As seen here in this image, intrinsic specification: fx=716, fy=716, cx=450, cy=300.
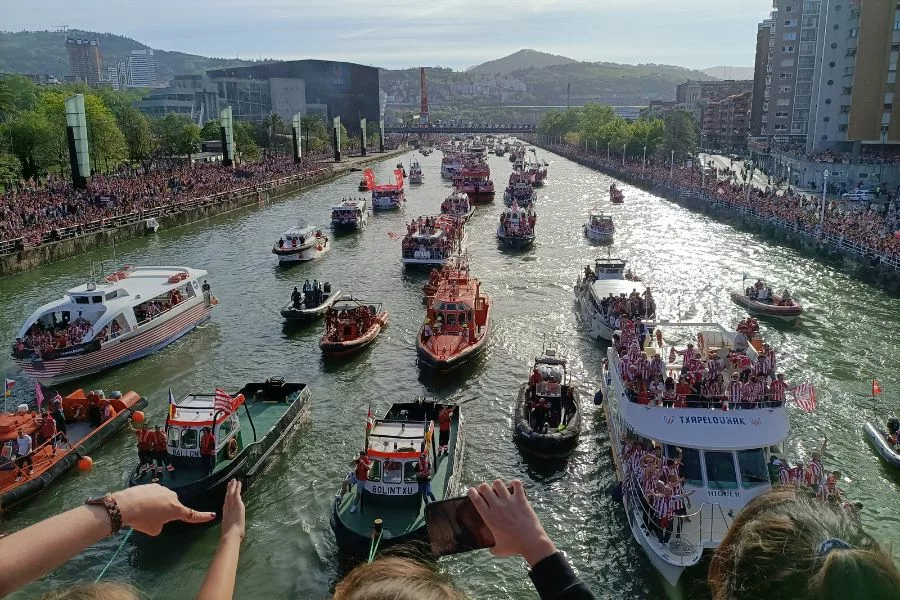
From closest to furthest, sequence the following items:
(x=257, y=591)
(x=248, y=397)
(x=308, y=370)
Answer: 1. (x=257, y=591)
2. (x=248, y=397)
3. (x=308, y=370)

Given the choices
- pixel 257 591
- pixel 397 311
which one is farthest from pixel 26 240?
pixel 257 591

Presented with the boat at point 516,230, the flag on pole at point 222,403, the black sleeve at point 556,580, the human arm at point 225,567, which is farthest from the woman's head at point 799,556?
the boat at point 516,230

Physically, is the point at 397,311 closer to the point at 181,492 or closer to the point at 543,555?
the point at 181,492

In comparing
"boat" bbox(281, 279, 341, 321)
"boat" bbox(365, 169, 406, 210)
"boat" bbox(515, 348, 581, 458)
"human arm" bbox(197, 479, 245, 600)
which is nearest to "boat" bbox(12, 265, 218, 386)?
"boat" bbox(281, 279, 341, 321)

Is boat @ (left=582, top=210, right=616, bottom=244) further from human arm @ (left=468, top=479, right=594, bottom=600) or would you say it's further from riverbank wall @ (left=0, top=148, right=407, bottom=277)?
human arm @ (left=468, top=479, right=594, bottom=600)

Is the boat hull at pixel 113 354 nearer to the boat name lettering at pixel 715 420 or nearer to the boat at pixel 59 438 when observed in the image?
the boat at pixel 59 438

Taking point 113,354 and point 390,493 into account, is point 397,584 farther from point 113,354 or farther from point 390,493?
point 113,354

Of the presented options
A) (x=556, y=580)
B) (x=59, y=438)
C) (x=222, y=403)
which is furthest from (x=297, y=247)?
(x=556, y=580)
